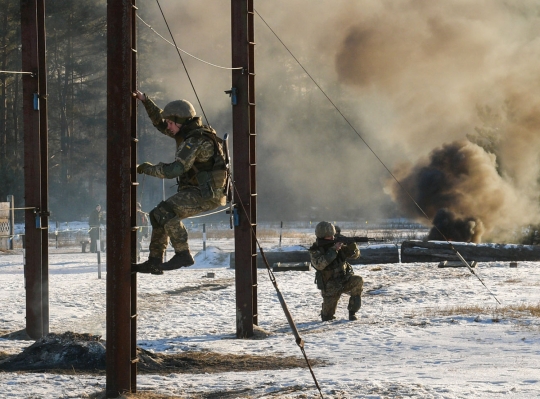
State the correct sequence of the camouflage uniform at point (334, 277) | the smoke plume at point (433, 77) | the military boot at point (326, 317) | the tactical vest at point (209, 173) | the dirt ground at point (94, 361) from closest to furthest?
the tactical vest at point (209, 173)
the dirt ground at point (94, 361)
the camouflage uniform at point (334, 277)
the military boot at point (326, 317)
the smoke plume at point (433, 77)

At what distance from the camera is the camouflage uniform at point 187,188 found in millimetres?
7750

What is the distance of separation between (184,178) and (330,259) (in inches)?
203

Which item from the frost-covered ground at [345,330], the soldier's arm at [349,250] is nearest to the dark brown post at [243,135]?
the frost-covered ground at [345,330]

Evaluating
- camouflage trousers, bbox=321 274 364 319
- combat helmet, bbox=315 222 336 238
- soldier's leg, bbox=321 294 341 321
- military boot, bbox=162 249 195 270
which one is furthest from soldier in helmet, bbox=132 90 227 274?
soldier's leg, bbox=321 294 341 321

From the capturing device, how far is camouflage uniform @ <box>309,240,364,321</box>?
1295cm

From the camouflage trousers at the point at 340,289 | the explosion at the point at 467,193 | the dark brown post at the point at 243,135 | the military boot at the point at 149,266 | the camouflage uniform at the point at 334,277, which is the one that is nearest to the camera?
the military boot at the point at 149,266

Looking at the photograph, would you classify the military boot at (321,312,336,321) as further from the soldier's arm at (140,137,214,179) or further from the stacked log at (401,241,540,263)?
the stacked log at (401,241,540,263)

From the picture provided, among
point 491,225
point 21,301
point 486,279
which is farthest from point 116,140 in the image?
point 491,225

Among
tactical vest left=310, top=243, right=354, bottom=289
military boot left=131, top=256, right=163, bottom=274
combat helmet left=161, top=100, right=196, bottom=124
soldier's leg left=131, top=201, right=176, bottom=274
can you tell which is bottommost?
tactical vest left=310, top=243, right=354, bottom=289

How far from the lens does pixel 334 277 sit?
13.1 meters

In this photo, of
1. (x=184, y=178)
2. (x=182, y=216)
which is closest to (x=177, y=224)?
(x=182, y=216)

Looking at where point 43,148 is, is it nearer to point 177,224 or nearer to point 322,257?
point 322,257

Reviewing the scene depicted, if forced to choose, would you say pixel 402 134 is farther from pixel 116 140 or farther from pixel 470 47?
pixel 116 140

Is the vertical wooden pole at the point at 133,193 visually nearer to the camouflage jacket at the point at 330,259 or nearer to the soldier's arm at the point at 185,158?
the soldier's arm at the point at 185,158
